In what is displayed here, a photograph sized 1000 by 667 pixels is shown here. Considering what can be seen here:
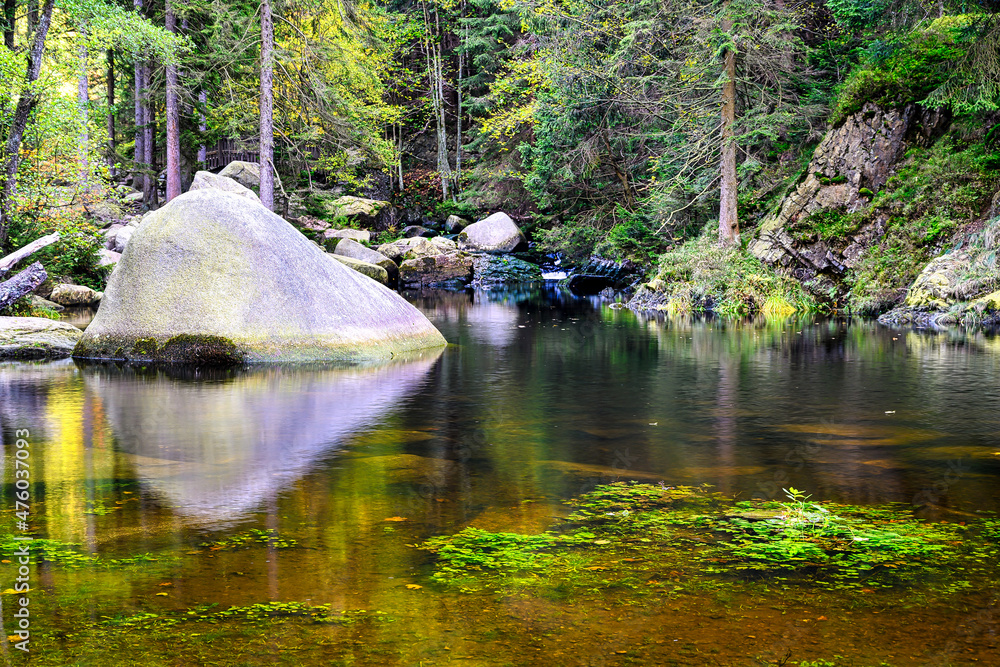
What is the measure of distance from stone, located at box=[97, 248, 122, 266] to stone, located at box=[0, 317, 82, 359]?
10246 mm

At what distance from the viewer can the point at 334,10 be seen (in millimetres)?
25469

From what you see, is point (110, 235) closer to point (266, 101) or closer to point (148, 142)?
point (148, 142)

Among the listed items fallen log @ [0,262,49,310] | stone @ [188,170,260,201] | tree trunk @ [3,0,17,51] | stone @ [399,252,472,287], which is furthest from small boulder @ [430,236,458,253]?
fallen log @ [0,262,49,310]

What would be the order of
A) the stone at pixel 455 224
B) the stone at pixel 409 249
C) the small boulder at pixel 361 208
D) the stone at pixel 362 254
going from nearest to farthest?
the stone at pixel 362 254 < the stone at pixel 409 249 < the small boulder at pixel 361 208 < the stone at pixel 455 224

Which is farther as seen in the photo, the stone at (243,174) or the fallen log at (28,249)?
the stone at (243,174)

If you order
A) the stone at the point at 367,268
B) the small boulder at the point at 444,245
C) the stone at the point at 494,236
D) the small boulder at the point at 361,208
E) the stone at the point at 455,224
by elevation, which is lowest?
the stone at the point at 367,268

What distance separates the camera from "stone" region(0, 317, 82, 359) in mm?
11938

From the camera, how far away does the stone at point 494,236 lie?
112ft

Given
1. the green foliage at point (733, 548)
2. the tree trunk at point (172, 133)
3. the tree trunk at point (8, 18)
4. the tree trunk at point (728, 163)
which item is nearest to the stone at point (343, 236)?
the tree trunk at point (172, 133)

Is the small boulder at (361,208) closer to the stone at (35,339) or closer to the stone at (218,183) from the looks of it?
the stone at (218,183)

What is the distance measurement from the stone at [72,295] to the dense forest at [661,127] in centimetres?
67

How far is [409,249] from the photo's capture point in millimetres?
31750

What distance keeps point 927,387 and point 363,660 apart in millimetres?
8062

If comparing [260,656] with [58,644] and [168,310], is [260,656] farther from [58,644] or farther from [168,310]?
[168,310]
